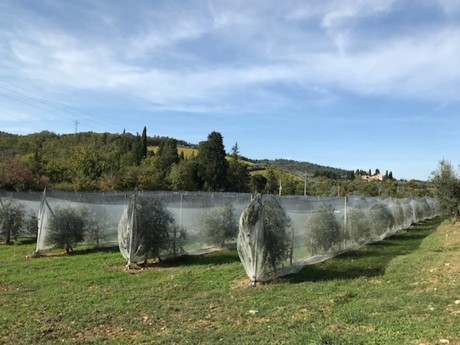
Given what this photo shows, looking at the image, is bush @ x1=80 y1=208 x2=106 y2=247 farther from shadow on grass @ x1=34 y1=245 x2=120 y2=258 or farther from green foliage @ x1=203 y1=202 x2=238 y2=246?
green foliage @ x1=203 y1=202 x2=238 y2=246

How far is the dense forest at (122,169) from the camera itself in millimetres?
45812

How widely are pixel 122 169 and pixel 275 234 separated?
52152mm

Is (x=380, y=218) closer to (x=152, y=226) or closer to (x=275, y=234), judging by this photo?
(x=275, y=234)

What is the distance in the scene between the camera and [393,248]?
51.8 feet

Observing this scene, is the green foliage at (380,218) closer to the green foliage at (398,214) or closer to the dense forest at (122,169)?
the green foliage at (398,214)

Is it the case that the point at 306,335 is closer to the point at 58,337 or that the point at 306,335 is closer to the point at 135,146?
the point at 58,337

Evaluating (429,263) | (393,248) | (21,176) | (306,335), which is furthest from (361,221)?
(21,176)

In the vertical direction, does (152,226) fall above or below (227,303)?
above

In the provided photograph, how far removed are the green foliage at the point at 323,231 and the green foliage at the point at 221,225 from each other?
336cm

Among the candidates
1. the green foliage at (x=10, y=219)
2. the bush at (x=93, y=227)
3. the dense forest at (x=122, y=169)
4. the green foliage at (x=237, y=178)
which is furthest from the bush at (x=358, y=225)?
the green foliage at (x=237, y=178)

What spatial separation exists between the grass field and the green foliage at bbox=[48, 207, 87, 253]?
7.21ft

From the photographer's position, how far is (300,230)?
11406mm

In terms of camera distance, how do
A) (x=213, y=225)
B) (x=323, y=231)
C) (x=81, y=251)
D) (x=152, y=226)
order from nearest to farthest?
(x=152, y=226) → (x=323, y=231) → (x=213, y=225) → (x=81, y=251)

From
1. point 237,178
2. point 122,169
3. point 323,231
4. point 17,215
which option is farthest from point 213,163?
point 323,231
